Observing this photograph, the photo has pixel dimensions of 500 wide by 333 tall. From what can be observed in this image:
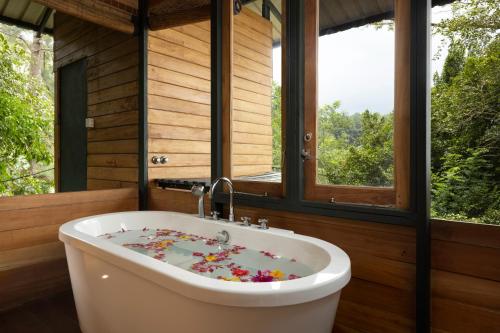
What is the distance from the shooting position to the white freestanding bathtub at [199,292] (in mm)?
1143

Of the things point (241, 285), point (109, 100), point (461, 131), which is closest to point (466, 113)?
point (461, 131)

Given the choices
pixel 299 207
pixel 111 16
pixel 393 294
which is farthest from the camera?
pixel 111 16

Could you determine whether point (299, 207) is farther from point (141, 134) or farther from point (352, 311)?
point (141, 134)

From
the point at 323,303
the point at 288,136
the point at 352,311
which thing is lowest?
the point at 352,311

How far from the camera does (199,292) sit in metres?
1.18

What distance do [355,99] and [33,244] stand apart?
8.27ft

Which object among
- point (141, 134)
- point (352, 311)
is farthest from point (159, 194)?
point (352, 311)

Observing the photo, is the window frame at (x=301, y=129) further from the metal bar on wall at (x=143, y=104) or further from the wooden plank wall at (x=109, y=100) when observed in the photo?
the wooden plank wall at (x=109, y=100)

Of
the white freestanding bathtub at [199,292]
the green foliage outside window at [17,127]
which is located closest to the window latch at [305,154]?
the white freestanding bathtub at [199,292]

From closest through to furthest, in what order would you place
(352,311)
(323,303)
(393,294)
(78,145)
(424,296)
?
(323,303), (424,296), (393,294), (352,311), (78,145)

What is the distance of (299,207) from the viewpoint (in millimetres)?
2049

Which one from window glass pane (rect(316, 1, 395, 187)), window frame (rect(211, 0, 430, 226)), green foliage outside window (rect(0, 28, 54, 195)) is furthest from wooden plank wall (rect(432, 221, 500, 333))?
green foliage outside window (rect(0, 28, 54, 195))

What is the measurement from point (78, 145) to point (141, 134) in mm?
1404

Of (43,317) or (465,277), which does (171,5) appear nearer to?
(43,317)
